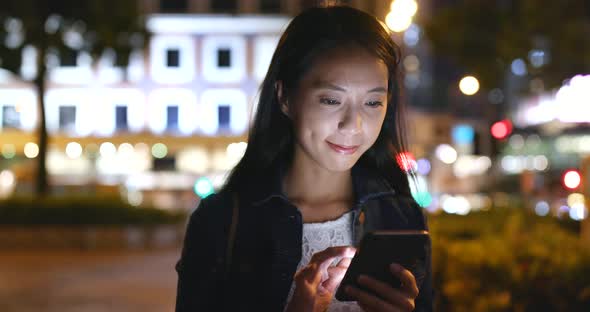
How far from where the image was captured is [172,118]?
1523 inches

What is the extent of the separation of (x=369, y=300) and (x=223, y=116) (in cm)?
3734

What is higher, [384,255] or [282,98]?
[282,98]

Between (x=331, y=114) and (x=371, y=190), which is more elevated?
(x=331, y=114)

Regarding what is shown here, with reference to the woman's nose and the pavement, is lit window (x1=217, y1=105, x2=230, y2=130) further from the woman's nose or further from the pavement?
the woman's nose

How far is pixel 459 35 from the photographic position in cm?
2438

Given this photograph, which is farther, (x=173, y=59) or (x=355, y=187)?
(x=173, y=59)

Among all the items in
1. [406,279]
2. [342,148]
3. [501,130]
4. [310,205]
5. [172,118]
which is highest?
[342,148]

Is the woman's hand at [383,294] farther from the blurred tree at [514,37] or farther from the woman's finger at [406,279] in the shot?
the blurred tree at [514,37]

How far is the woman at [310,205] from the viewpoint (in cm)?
196

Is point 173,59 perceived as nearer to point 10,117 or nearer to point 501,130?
point 10,117

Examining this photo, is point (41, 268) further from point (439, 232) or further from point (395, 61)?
point (395, 61)

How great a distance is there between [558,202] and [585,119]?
35.7ft

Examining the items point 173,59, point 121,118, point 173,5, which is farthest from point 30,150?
point 173,5

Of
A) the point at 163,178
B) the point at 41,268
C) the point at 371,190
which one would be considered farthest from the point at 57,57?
the point at 371,190
